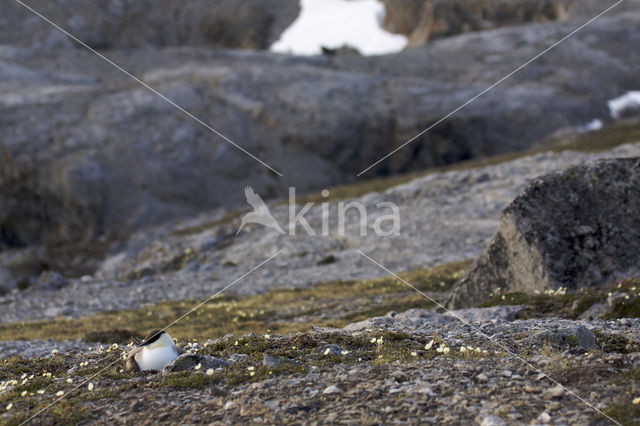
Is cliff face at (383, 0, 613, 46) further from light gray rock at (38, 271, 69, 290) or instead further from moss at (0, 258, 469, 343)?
moss at (0, 258, 469, 343)

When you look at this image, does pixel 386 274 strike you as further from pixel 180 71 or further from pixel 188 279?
pixel 180 71

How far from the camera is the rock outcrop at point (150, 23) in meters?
76.7

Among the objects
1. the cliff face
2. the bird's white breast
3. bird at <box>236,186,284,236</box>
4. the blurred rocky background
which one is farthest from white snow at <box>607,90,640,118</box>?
the bird's white breast

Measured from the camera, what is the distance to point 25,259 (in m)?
46.5

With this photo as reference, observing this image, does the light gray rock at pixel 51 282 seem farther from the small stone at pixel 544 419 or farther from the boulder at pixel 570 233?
the small stone at pixel 544 419

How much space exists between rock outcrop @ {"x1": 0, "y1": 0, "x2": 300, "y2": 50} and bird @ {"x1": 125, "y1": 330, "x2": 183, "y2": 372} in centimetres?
7244

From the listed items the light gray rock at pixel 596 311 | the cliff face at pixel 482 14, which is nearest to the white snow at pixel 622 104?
the cliff face at pixel 482 14

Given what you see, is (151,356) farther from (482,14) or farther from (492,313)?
(482,14)

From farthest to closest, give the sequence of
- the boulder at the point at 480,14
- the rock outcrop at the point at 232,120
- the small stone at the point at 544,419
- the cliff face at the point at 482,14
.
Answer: the boulder at the point at 480,14 → the cliff face at the point at 482,14 → the rock outcrop at the point at 232,120 → the small stone at the point at 544,419

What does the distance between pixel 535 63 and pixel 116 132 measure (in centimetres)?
4730

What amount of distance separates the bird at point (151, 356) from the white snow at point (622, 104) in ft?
219

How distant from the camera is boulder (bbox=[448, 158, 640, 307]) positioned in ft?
59.1

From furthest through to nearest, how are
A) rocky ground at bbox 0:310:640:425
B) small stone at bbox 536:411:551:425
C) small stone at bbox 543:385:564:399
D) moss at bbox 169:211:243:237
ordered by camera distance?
1. moss at bbox 169:211:243:237
2. small stone at bbox 543:385:564:399
3. rocky ground at bbox 0:310:640:425
4. small stone at bbox 536:411:551:425

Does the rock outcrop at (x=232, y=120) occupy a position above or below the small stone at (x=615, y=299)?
above
